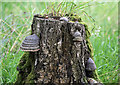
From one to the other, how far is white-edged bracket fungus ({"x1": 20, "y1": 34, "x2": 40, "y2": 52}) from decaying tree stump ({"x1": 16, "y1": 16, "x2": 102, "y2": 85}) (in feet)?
0.25

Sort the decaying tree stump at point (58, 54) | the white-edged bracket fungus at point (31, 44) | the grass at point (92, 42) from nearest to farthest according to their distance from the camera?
1. the white-edged bracket fungus at point (31, 44)
2. the decaying tree stump at point (58, 54)
3. the grass at point (92, 42)

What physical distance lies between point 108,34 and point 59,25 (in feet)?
9.91

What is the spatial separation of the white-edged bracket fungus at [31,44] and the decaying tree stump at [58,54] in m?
0.08

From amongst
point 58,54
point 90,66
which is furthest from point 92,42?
point 58,54

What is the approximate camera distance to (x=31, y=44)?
68.6 inches

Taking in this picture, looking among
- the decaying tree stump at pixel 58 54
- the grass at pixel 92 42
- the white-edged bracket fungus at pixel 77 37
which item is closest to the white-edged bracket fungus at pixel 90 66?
the decaying tree stump at pixel 58 54

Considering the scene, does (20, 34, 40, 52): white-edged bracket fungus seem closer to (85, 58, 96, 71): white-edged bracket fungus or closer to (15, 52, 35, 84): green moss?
(15, 52, 35, 84): green moss

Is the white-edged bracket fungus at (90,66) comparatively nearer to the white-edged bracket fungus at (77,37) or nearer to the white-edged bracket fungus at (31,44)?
the white-edged bracket fungus at (77,37)

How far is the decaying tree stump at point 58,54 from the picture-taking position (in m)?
1.84

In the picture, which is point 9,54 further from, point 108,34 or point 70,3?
point 108,34

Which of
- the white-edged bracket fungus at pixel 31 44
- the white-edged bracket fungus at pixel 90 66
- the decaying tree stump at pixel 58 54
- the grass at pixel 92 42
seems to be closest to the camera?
the white-edged bracket fungus at pixel 31 44

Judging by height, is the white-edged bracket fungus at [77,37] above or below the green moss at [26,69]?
above

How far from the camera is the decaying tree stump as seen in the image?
184 cm

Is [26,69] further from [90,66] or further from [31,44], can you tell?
[90,66]
